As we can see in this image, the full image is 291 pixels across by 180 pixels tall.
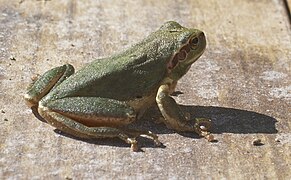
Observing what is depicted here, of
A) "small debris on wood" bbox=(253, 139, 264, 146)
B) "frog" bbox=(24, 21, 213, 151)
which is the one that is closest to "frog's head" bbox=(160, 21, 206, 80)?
"frog" bbox=(24, 21, 213, 151)

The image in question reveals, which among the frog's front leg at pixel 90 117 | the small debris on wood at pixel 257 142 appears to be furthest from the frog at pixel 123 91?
the small debris on wood at pixel 257 142

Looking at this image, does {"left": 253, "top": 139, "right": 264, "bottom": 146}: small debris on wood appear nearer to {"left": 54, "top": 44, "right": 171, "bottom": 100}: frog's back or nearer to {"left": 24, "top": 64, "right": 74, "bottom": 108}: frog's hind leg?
{"left": 54, "top": 44, "right": 171, "bottom": 100}: frog's back

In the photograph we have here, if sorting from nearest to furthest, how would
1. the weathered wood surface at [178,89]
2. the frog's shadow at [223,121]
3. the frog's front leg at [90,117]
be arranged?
1. the weathered wood surface at [178,89]
2. the frog's front leg at [90,117]
3. the frog's shadow at [223,121]

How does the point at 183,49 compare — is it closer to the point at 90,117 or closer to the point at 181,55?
the point at 181,55

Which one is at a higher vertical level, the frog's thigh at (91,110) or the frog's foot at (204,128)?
the frog's thigh at (91,110)

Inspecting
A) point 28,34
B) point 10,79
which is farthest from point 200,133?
point 28,34

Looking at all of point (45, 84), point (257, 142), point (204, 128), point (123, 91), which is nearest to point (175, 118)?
point (204, 128)

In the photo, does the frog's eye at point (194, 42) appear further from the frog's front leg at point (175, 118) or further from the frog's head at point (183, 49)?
the frog's front leg at point (175, 118)
